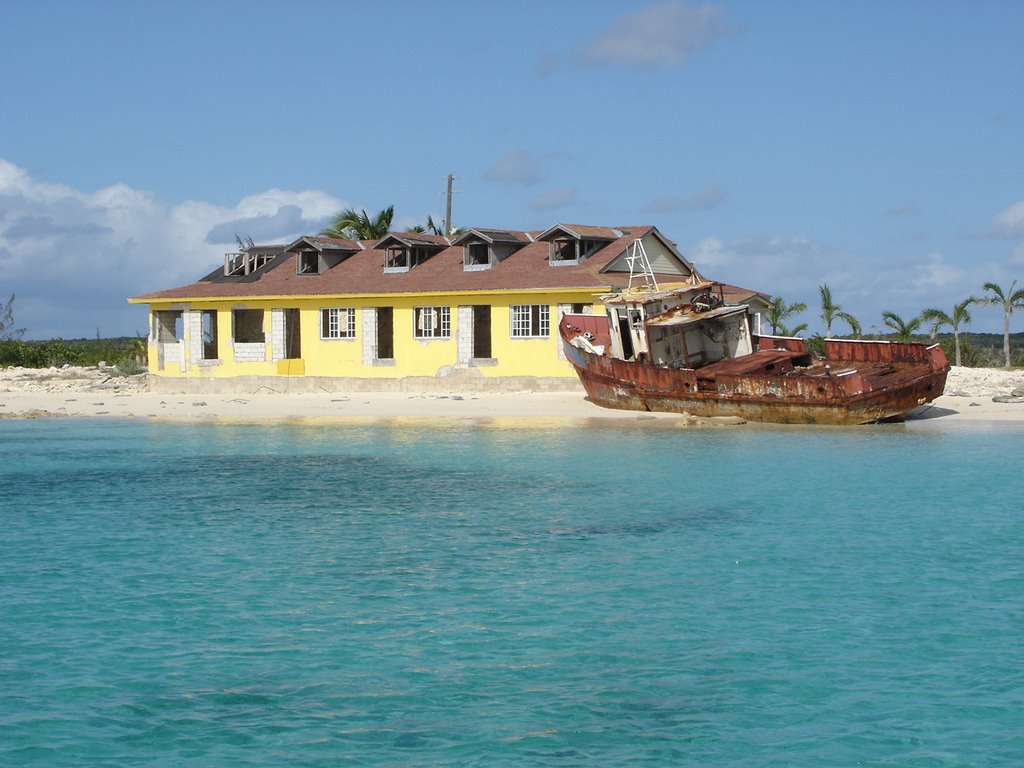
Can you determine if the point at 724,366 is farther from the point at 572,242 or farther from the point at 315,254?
the point at 315,254

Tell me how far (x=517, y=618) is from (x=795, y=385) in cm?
1827

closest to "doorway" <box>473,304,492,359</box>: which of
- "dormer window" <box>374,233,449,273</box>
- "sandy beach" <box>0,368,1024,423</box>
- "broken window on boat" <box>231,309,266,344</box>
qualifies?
"dormer window" <box>374,233,449,273</box>

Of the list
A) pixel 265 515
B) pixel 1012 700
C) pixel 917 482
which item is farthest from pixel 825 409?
pixel 1012 700

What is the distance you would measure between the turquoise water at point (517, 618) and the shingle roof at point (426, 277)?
15535 millimetres

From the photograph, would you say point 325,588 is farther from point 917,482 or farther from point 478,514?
point 917,482

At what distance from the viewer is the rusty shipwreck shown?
27.6 m

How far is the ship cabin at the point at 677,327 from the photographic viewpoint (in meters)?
30.7

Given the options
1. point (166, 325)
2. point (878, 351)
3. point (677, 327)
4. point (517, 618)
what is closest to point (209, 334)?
point (166, 325)

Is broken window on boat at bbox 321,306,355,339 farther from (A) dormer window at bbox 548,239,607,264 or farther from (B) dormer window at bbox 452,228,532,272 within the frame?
(A) dormer window at bbox 548,239,607,264

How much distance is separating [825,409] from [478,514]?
13660 millimetres

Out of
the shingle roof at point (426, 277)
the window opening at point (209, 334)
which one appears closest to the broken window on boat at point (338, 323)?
the shingle roof at point (426, 277)

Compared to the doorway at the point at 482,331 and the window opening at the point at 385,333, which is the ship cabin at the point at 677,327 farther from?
the doorway at the point at 482,331

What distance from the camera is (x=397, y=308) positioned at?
38.0 meters

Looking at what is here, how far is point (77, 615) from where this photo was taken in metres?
11.0
